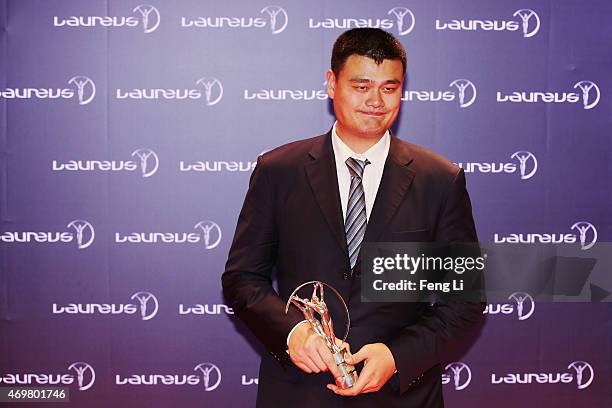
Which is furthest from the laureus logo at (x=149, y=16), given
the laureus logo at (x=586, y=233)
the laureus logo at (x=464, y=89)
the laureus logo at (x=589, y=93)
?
the laureus logo at (x=586, y=233)

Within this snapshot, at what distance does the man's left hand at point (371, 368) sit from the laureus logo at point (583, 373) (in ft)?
7.66

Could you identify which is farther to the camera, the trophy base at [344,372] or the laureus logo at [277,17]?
the laureus logo at [277,17]

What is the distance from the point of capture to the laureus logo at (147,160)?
3734 mm

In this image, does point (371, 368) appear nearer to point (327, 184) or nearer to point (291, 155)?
point (327, 184)

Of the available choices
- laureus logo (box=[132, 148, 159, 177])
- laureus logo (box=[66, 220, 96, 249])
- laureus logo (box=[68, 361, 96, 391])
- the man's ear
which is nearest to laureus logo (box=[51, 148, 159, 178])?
laureus logo (box=[132, 148, 159, 177])

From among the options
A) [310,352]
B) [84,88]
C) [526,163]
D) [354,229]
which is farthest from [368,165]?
[84,88]

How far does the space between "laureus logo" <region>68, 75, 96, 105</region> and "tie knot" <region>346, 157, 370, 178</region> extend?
2.08 m

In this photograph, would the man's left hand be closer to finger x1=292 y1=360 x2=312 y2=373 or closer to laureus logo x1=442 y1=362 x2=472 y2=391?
finger x1=292 y1=360 x2=312 y2=373

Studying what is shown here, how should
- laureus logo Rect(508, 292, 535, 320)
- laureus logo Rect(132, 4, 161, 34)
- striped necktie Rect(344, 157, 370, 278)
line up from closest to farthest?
striped necktie Rect(344, 157, 370, 278) → laureus logo Rect(132, 4, 161, 34) → laureus logo Rect(508, 292, 535, 320)

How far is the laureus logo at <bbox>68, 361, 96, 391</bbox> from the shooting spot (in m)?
3.81

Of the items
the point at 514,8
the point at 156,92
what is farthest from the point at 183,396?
the point at 514,8

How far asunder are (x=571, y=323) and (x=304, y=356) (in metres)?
2.49

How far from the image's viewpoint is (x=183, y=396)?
12.6 feet

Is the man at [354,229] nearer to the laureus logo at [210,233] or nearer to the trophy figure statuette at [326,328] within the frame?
the trophy figure statuette at [326,328]
